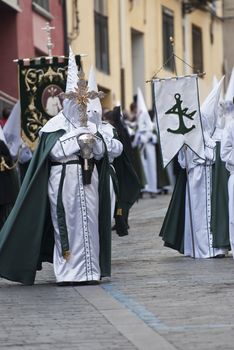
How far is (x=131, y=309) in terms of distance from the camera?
1020 cm

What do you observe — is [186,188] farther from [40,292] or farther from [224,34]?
[224,34]

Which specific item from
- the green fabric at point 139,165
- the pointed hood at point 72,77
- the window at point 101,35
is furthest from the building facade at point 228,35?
the pointed hood at point 72,77

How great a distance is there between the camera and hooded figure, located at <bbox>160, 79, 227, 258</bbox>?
14.6 metres

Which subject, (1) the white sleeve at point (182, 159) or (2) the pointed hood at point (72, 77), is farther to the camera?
(1) the white sleeve at point (182, 159)

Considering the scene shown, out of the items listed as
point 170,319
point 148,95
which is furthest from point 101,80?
point 170,319

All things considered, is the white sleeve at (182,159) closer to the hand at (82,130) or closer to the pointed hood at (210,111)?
the pointed hood at (210,111)

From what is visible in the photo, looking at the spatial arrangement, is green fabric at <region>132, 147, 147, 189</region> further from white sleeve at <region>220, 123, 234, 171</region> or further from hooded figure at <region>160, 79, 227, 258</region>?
white sleeve at <region>220, 123, 234, 171</region>

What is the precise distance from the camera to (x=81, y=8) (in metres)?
29.5

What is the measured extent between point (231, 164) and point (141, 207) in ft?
32.5

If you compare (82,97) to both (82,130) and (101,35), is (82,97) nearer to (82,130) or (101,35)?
(82,130)

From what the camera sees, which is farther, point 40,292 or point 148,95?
point 148,95

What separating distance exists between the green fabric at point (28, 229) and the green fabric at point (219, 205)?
3112 millimetres

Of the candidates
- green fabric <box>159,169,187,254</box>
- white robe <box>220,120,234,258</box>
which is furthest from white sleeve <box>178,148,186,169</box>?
white robe <box>220,120,234,258</box>

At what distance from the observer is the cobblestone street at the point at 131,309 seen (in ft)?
28.5
